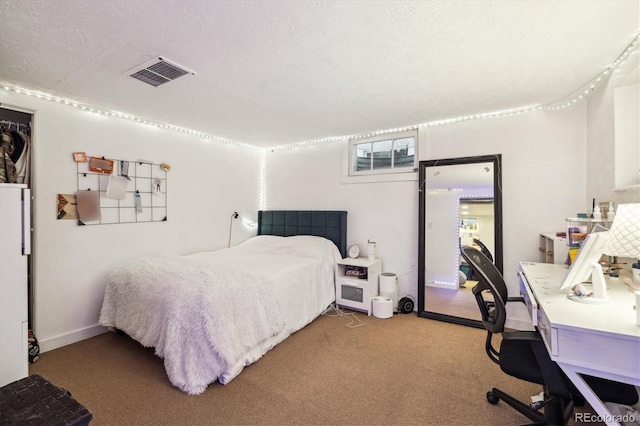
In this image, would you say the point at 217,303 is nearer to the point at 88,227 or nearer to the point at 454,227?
the point at 88,227

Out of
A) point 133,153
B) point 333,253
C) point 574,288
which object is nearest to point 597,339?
point 574,288

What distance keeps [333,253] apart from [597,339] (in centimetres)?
278

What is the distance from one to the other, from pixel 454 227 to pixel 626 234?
1785 mm

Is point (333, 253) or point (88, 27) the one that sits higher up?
Answer: point (88, 27)

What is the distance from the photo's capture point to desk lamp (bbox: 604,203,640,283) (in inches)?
58.6

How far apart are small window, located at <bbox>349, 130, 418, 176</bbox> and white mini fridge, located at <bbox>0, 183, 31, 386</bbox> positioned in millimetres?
3290

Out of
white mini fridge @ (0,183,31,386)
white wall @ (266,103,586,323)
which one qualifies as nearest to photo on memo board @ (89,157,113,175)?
white mini fridge @ (0,183,31,386)

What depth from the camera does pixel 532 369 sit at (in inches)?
57.2

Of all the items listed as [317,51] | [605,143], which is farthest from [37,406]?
[605,143]

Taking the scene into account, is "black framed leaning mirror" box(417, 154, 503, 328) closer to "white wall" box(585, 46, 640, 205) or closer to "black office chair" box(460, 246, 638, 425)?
"white wall" box(585, 46, 640, 205)

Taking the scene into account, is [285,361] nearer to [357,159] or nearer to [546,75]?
[357,159]

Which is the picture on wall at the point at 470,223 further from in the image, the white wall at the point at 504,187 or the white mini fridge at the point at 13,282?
the white mini fridge at the point at 13,282

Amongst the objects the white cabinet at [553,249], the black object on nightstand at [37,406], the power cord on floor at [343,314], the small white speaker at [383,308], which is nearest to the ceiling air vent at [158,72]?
the black object on nightstand at [37,406]

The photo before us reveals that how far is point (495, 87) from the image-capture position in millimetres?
2467
